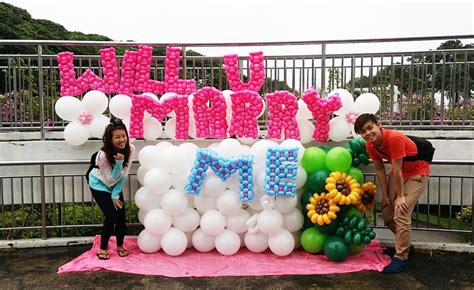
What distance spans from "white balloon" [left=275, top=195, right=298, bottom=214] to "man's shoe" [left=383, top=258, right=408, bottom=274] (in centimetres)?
118

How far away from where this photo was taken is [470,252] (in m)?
5.22

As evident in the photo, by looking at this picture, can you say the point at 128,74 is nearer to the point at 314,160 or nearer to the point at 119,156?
the point at 119,156

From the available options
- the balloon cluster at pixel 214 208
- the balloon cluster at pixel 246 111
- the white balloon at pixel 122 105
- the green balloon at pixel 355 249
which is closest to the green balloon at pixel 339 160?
the balloon cluster at pixel 214 208

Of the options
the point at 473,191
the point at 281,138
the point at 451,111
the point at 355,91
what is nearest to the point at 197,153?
the point at 281,138

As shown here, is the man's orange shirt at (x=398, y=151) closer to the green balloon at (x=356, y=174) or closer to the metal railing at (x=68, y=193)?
the green balloon at (x=356, y=174)

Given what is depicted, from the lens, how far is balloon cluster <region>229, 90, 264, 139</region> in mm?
5332

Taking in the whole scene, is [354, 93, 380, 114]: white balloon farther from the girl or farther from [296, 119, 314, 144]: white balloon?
the girl

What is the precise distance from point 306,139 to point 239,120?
87 centimetres

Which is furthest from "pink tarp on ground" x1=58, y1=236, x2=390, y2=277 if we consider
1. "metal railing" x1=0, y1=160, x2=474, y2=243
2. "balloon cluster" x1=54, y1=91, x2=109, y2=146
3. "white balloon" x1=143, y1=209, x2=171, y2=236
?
"balloon cluster" x1=54, y1=91, x2=109, y2=146

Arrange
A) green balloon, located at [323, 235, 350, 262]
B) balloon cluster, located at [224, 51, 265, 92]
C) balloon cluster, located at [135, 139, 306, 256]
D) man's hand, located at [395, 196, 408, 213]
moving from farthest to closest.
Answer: balloon cluster, located at [224, 51, 265, 92]
balloon cluster, located at [135, 139, 306, 256]
green balloon, located at [323, 235, 350, 262]
man's hand, located at [395, 196, 408, 213]

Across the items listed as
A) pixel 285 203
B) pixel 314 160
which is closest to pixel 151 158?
pixel 285 203

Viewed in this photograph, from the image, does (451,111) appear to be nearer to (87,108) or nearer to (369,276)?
(369,276)

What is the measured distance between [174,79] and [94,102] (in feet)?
3.44

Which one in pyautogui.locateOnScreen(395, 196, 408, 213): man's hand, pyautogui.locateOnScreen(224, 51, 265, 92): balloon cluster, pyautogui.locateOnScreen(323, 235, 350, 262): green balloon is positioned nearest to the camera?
pyautogui.locateOnScreen(395, 196, 408, 213): man's hand
